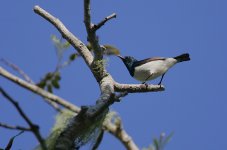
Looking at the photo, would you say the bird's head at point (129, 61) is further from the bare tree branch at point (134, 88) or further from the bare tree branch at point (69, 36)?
the bare tree branch at point (134, 88)

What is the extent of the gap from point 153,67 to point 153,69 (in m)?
0.04

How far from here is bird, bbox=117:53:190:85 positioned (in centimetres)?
606

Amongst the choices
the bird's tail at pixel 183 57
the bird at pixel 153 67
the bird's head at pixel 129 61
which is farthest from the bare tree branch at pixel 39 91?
the bird's head at pixel 129 61

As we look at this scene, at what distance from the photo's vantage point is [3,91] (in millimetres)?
1123

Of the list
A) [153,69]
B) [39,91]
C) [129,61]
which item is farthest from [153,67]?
[39,91]

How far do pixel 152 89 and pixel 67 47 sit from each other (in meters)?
1.23

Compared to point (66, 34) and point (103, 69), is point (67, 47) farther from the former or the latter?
point (66, 34)

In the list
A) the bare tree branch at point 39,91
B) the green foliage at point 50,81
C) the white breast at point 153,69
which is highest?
the white breast at point 153,69

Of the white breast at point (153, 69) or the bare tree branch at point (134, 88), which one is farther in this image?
the white breast at point (153, 69)

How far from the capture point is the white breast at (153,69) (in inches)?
238

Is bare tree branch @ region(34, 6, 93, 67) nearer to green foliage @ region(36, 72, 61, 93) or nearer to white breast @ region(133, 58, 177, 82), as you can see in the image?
green foliage @ region(36, 72, 61, 93)

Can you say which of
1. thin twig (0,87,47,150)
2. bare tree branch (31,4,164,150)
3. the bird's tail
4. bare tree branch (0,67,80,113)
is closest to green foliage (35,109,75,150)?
bare tree branch (31,4,164,150)

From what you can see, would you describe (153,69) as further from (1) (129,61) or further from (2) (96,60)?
(2) (96,60)

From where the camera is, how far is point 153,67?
240 inches
